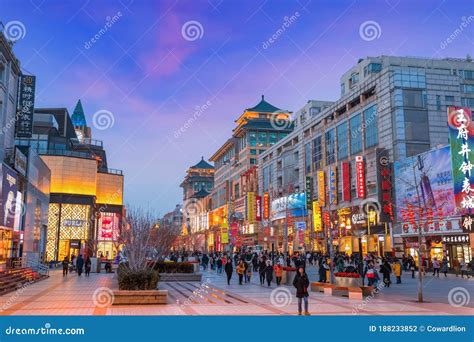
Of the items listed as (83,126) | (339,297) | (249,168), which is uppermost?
(83,126)

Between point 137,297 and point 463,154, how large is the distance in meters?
28.7

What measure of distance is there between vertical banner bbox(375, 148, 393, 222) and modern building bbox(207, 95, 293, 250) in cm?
3915

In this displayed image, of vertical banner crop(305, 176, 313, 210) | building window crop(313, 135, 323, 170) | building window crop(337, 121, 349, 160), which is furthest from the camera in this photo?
building window crop(313, 135, 323, 170)

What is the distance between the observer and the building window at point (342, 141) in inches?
2179

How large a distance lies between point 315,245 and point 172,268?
35974mm

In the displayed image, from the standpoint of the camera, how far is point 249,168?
102 meters

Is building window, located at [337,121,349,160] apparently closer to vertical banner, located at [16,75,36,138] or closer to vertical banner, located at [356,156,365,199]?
vertical banner, located at [356,156,365,199]

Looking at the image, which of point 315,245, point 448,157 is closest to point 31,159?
point 448,157

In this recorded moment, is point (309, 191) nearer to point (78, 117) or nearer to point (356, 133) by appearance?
point (356, 133)

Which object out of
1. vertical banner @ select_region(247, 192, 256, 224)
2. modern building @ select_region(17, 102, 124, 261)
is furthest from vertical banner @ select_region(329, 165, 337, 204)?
vertical banner @ select_region(247, 192, 256, 224)

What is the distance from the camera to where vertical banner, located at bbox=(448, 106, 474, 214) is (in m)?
35.8

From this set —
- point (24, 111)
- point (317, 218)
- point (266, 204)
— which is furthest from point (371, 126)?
point (24, 111)

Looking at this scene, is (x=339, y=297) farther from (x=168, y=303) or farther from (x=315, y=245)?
(x=315, y=245)

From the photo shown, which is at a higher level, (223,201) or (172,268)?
(223,201)
